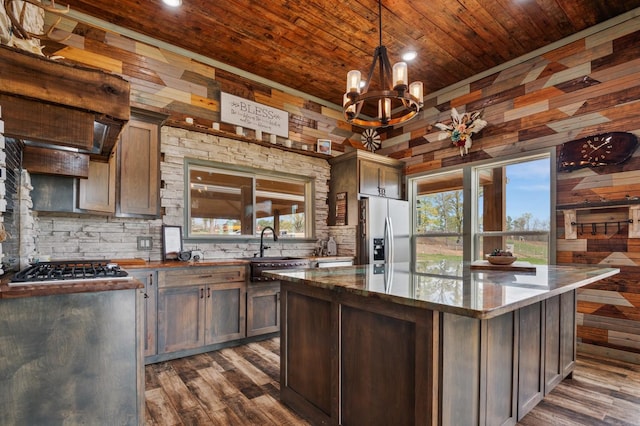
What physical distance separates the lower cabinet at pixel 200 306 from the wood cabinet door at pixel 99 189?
80cm

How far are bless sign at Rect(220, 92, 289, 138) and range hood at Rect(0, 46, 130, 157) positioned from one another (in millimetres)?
2539

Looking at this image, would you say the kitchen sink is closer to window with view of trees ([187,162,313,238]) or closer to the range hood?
window with view of trees ([187,162,313,238])

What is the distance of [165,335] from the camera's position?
9.89ft

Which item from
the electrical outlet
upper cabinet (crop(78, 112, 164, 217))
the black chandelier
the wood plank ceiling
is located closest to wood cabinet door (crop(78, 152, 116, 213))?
upper cabinet (crop(78, 112, 164, 217))

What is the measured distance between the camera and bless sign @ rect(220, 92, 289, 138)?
4.06 metres

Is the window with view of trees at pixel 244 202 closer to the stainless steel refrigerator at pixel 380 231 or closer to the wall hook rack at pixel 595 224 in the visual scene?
the stainless steel refrigerator at pixel 380 231

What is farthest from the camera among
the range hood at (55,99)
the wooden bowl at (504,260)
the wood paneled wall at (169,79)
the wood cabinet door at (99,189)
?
the wood paneled wall at (169,79)

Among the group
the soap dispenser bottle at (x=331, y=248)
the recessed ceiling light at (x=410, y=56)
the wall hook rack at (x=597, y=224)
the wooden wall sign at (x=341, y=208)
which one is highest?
the recessed ceiling light at (x=410, y=56)

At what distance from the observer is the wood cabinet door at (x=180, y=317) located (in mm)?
3004

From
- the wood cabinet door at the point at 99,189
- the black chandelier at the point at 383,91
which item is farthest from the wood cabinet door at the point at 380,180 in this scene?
the wood cabinet door at the point at 99,189

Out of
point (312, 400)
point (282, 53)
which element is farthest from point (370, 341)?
point (282, 53)

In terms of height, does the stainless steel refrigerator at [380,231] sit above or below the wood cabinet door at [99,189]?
below

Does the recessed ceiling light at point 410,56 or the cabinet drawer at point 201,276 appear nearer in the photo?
the cabinet drawer at point 201,276

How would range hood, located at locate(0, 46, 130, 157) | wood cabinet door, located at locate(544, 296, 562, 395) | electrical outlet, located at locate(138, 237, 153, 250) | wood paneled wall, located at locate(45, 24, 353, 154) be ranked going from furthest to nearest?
electrical outlet, located at locate(138, 237, 153, 250), wood paneled wall, located at locate(45, 24, 353, 154), wood cabinet door, located at locate(544, 296, 562, 395), range hood, located at locate(0, 46, 130, 157)
